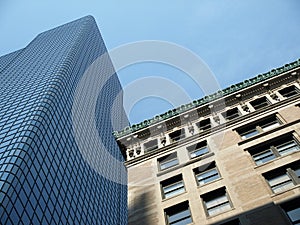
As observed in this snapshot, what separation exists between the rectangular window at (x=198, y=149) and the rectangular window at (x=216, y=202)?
644 cm

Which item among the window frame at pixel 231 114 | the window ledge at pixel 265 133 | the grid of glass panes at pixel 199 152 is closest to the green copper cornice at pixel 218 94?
the window frame at pixel 231 114

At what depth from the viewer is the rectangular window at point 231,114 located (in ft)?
122

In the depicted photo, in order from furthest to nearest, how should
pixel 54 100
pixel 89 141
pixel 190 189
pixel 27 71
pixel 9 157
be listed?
1. pixel 27 71
2. pixel 89 141
3. pixel 54 100
4. pixel 9 157
5. pixel 190 189

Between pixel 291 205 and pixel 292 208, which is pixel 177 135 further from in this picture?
pixel 292 208

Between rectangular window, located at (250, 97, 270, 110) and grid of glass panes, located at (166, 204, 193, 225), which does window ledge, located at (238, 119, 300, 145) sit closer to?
rectangular window, located at (250, 97, 270, 110)

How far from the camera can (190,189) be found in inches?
1106

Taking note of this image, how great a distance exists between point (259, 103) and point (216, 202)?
15.1 m

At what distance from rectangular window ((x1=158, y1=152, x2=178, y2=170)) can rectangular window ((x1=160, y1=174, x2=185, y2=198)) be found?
2635 millimetres

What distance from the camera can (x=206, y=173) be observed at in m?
29.6

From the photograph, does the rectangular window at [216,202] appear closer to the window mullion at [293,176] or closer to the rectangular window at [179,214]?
the rectangular window at [179,214]

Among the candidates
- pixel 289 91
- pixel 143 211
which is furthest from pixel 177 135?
pixel 143 211

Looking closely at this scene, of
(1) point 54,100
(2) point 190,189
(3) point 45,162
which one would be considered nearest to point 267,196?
(2) point 190,189

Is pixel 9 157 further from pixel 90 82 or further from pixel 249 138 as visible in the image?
pixel 90 82

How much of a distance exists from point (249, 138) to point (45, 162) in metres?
51.7
